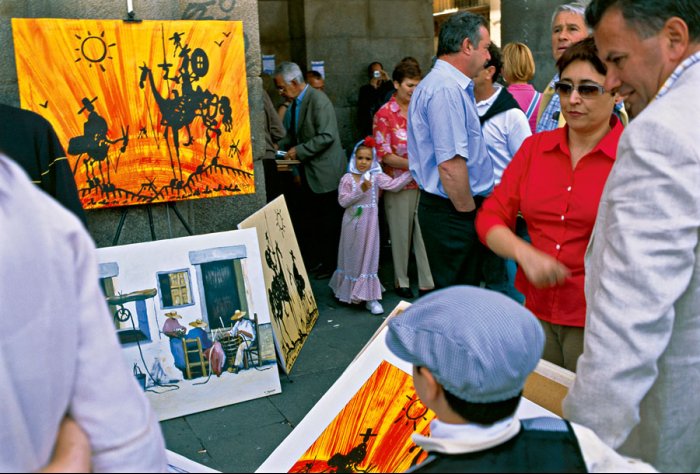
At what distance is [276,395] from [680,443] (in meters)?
2.57

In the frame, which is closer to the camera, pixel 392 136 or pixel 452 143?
pixel 452 143

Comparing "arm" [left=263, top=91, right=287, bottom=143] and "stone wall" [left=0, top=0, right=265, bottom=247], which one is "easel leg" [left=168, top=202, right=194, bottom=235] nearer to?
"stone wall" [left=0, top=0, right=265, bottom=247]

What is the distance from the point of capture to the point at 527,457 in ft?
4.50

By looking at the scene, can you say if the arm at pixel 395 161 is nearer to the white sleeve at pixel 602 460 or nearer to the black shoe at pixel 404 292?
the black shoe at pixel 404 292

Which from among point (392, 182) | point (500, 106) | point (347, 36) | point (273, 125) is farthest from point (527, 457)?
point (347, 36)

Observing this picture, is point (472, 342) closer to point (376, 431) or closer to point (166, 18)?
point (376, 431)

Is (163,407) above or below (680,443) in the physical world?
below

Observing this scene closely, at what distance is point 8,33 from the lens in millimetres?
3885

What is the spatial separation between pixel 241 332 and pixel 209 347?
0.19m

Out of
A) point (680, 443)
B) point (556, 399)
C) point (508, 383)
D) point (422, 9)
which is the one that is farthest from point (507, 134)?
point (422, 9)

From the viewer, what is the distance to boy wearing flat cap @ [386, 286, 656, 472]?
53.7 inches

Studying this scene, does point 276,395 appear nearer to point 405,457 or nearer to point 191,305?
point 191,305

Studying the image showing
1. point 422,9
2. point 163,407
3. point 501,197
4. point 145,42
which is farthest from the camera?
point 422,9

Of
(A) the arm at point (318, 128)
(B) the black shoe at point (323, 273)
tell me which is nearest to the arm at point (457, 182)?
(A) the arm at point (318, 128)
